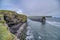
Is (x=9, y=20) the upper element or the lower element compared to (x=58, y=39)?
upper

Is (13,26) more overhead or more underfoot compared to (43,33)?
more overhead

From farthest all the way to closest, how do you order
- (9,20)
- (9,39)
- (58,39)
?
(9,20) < (58,39) < (9,39)

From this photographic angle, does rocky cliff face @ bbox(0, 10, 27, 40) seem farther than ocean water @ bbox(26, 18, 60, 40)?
No

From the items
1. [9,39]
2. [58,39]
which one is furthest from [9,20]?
[9,39]

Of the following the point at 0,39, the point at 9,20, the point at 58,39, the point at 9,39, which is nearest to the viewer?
the point at 0,39

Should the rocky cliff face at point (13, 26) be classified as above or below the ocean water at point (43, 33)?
above

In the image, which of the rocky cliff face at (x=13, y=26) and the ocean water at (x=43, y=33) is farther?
the ocean water at (x=43, y=33)

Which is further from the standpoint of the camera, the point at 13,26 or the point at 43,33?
the point at 13,26

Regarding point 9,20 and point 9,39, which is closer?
point 9,39

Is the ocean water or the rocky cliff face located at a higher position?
the rocky cliff face

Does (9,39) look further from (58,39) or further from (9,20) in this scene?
(9,20)
